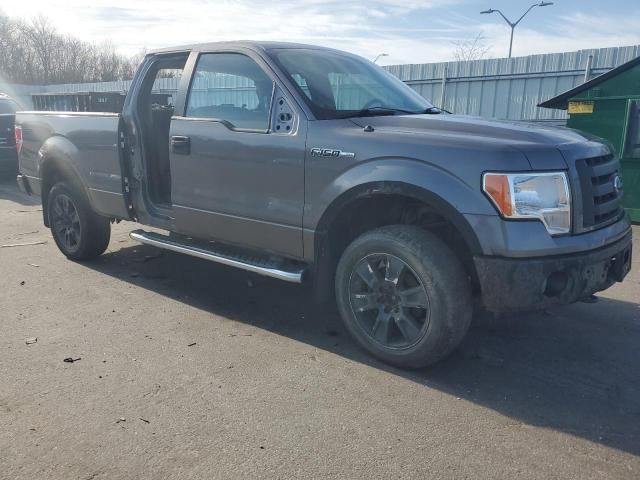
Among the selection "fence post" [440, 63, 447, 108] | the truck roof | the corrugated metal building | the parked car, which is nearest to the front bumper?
the truck roof

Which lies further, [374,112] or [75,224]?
[75,224]

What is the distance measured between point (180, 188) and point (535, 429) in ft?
10.0

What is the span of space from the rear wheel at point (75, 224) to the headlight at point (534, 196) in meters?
4.06

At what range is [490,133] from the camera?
3.15 metres

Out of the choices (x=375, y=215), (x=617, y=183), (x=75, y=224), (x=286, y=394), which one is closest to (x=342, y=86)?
(x=375, y=215)

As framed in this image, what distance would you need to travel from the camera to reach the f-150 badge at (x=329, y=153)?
11.0 ft

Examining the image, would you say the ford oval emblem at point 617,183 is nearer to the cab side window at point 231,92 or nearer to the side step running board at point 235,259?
the side step running board at point 235,259

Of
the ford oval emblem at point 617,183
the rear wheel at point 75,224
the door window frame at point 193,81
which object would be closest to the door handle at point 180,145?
the door window frame at point 193,81

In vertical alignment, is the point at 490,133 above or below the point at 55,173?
above

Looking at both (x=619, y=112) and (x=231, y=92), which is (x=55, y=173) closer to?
(x=231, y=92)

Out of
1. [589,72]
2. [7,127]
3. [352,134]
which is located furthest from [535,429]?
[7,127]

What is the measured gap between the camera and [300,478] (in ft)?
7.64

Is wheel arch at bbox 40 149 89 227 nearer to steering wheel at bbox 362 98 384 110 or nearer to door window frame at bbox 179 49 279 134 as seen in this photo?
door window frame at bbox 179 49 279 134

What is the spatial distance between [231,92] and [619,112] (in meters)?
5.64
